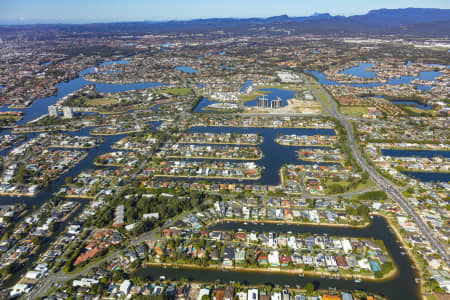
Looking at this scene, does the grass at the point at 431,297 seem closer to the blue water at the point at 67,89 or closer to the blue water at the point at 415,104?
the blue water at the point at 415,104

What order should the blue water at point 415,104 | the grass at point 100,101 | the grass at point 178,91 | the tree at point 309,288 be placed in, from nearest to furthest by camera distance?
the tree at point 309,288 < the blue water at point 415,104 < the grass at point 100,101 < the grass at point 178,91

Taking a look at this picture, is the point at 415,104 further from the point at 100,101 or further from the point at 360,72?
the point at 100,101

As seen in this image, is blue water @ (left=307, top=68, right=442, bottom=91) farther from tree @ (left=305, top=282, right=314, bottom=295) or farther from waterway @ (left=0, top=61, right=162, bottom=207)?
tree @ (left=305, top=282, right=314, bottom=295)

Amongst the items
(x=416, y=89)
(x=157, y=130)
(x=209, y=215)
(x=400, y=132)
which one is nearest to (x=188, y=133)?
(x=157, y=130)

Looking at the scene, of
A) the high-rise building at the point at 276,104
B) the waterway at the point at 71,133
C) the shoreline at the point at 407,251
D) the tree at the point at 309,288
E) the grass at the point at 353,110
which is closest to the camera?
the tree at the point at 309,288

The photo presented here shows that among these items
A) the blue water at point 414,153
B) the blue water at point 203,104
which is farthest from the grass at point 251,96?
the blue water at point 414,153

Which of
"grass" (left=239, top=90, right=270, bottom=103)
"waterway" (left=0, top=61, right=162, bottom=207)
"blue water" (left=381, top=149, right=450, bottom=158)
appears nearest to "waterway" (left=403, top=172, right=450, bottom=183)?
"blue water" (left=381, top=149, right=450, bottom=158)
